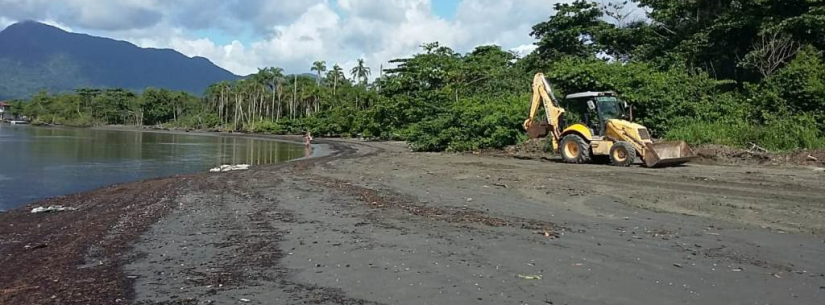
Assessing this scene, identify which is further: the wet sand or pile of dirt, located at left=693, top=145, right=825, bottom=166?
pile of dirt, located at left=693, top=145, right=825, bottom=166

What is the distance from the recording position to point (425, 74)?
5016 centimetres

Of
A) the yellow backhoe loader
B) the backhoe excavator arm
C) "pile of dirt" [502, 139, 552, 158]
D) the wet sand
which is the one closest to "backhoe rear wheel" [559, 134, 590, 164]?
the yellow backhoe loader

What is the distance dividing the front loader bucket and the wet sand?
12.8ft

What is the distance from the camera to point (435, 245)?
8.02 m

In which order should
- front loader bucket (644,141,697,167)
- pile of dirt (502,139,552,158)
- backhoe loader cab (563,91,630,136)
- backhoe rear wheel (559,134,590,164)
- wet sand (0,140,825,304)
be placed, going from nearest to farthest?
wet sand (0,140,825,304) < front loader bucket (644,141,697,167) < backhoe loader cab (563,91,630,136) < backhoe rear wheel (559,134,590,164) < pile of dirt (502,139,552,158)

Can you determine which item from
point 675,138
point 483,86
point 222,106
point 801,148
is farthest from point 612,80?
point 222,106

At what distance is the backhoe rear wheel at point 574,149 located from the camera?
69.9ft

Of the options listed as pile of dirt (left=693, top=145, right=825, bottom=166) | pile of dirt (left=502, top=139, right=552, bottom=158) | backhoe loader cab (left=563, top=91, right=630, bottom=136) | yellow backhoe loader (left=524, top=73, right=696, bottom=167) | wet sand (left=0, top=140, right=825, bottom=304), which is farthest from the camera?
pile of dirt (left=502, top=139, right=552, bottom=158)

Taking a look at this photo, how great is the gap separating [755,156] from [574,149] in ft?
20.4

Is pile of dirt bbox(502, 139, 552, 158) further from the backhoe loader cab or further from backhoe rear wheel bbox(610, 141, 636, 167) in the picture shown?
backhoe rear wheel bbox(610, 141, 636, 167)

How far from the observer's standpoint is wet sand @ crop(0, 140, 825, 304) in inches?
231

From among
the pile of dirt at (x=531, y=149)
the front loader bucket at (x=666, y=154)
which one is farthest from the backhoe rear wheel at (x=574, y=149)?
the pile of dirt at (x=531, y=149)

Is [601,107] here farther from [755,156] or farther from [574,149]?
[755,156]

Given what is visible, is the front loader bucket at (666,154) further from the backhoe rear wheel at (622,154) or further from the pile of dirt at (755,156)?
the pile of dirt at (755,156)
